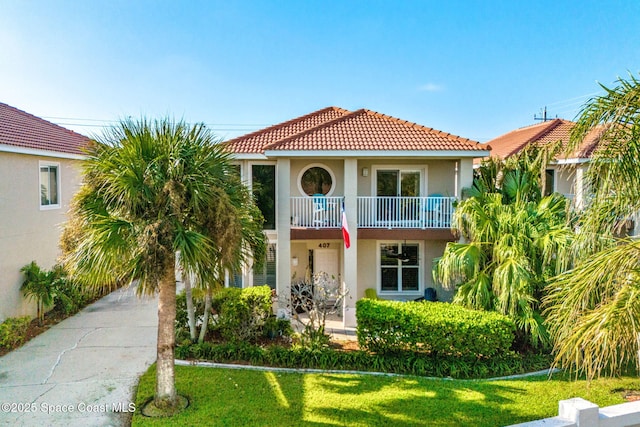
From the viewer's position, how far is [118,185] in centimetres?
679

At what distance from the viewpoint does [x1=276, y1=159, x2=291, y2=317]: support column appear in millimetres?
13977

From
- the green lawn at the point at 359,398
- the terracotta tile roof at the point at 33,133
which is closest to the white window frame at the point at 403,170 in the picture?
the green lawn at the point at 359,398

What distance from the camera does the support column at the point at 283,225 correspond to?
45.9 ft

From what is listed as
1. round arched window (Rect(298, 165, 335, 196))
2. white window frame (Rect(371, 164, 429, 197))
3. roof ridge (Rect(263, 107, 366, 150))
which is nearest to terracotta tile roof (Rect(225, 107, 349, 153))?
roof ridge (Rect(263, 107, 366, 150))

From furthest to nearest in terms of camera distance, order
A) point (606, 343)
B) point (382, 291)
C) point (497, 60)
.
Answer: point (497, 60) < point (382, 291) < point (606, 343)

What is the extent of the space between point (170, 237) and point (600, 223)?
7.26 meters

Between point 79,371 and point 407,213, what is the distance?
11.4 m

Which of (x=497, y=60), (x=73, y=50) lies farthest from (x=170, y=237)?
(x=497, y=60)

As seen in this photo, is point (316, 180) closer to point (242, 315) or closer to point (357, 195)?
point (357, 195)

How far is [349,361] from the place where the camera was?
1011 centimetres

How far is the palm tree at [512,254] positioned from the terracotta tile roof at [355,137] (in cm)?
279

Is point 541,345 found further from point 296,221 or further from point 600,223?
point 296,221

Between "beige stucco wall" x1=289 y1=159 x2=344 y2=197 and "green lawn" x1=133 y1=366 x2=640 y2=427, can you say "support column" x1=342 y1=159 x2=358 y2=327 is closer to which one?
"beige stucco wall" x1=289 y1=159 x2=344 y2=197

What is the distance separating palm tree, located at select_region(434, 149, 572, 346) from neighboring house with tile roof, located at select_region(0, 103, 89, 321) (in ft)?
39.2
